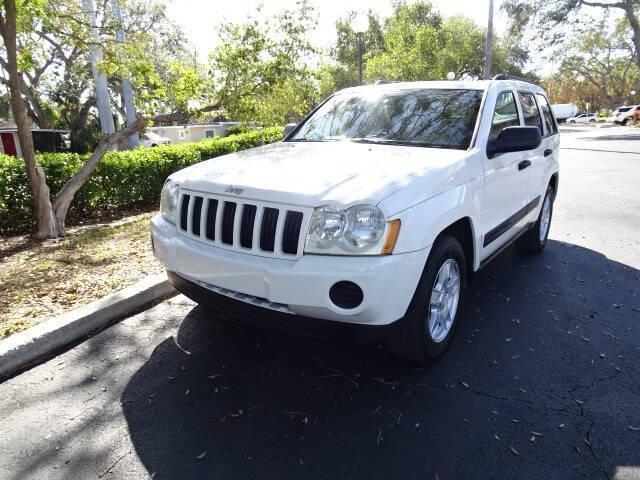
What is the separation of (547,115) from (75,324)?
512 cm

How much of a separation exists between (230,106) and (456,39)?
37291mm

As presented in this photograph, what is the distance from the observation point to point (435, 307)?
3.02 metres

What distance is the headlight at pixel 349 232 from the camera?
2447 millimetres

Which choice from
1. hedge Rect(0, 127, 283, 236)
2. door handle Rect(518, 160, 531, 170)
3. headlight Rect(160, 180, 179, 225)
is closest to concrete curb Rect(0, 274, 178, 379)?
headlight Rect(160, 180, 179, 225)

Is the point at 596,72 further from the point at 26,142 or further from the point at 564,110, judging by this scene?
the point at 26,142

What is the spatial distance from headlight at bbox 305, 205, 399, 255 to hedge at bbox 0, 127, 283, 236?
518 cm

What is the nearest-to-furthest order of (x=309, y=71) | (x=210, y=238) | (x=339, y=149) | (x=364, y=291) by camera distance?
1. (x=364, y=291)
2. (x=210, y=238)
3. (x=339, y=149)
4. (x=309, y=71)

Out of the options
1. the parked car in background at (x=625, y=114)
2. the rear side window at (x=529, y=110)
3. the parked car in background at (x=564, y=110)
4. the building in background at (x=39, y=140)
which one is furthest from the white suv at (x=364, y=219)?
the parked car in background at (x=625, y=114)

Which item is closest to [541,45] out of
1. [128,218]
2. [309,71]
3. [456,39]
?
[456,39]

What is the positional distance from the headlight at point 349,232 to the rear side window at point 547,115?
3631mm

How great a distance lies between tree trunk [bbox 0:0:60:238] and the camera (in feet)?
18.2

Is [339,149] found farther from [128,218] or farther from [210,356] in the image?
[128,218]

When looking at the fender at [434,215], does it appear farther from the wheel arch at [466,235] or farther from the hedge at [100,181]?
the hedge at [100,181]

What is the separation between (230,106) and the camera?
7691 mm
